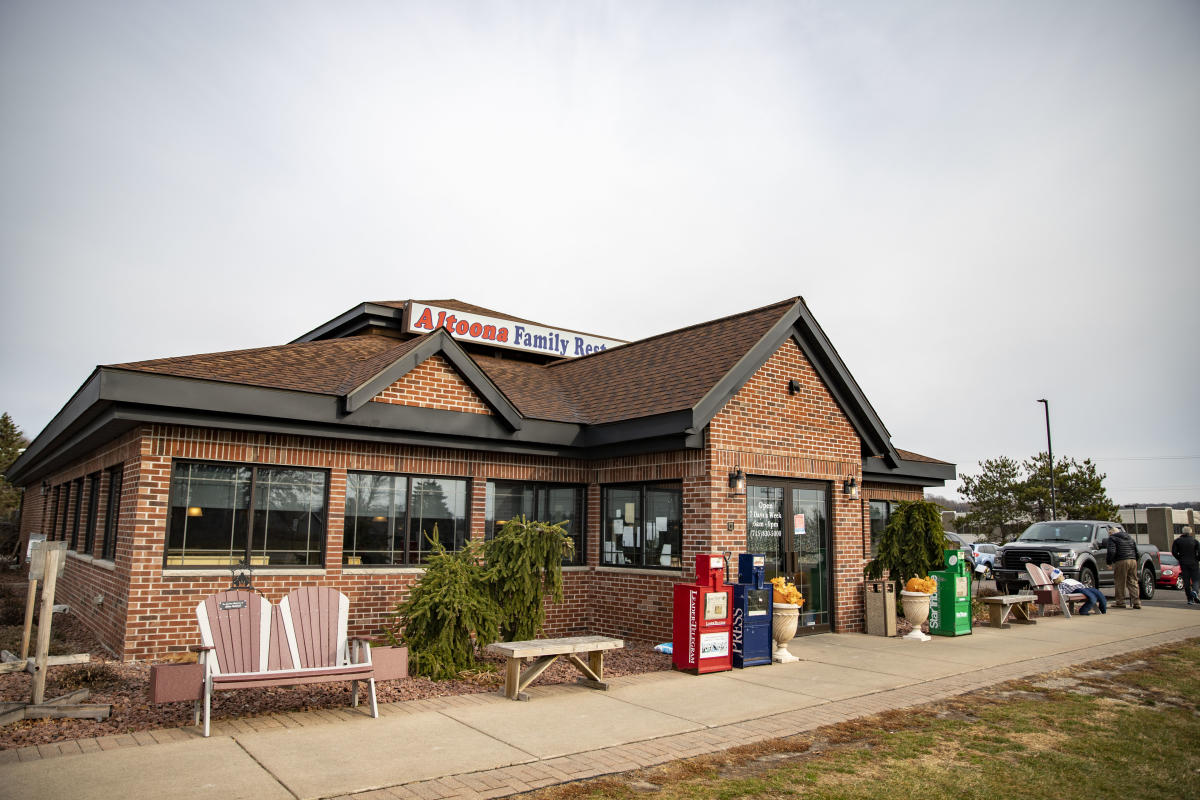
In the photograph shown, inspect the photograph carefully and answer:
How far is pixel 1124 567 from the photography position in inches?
709

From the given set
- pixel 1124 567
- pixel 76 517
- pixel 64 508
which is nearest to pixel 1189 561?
pixel 1124 567

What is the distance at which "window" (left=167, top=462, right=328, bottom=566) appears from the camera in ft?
32.8

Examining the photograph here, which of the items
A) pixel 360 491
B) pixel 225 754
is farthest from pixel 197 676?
pixel 360 491

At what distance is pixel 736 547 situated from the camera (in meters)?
11.6

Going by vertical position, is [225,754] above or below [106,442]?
below

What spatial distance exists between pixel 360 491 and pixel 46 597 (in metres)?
4.30

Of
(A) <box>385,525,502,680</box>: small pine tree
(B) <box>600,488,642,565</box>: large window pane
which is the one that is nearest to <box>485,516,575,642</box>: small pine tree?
(A) <box>385,525,502,680</box>: small pine tree

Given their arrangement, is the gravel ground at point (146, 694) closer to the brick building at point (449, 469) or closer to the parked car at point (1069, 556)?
the brick building at point (449, 469)

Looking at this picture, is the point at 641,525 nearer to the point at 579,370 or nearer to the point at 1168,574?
the point at 579,370

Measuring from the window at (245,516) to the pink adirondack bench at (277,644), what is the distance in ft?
9.87

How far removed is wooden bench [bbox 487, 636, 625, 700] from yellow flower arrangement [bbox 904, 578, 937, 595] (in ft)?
20.8

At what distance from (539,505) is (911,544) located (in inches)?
250

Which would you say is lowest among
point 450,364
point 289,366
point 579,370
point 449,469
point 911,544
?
point 911,544

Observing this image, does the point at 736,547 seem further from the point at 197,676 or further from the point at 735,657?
the point at 197,676
